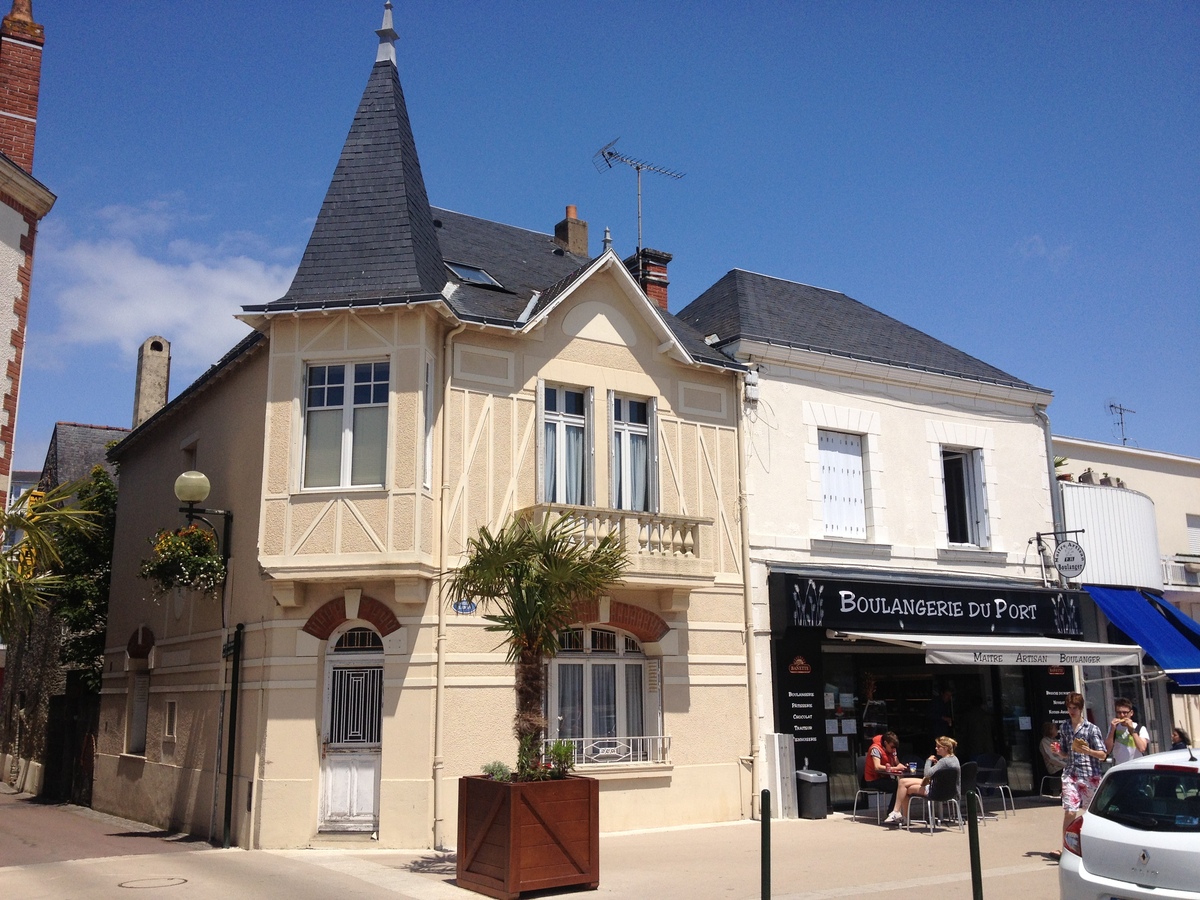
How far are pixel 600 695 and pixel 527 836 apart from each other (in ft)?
15.8

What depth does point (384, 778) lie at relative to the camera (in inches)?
493

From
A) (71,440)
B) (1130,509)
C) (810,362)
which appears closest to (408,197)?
(810,362)

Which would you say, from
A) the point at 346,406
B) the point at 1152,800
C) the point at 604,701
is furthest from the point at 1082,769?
Result: the point at 346,406

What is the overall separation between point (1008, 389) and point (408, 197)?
35.6 feet

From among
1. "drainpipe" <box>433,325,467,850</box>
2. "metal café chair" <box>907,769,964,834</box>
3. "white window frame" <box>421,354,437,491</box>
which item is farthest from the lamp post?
"metal café chair" <box>907,769,964,834</box>

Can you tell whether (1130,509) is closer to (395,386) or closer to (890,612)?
(890,612)

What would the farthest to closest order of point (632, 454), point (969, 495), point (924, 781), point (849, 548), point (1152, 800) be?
point (969, 495), point (849, 548), point (632, 454), point (924, 781), point (1152, 800)

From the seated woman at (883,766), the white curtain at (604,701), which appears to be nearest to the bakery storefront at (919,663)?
the seated woman at (883,766)

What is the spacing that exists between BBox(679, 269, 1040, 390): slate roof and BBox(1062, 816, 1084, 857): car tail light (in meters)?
9.54

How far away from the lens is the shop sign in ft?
50.2

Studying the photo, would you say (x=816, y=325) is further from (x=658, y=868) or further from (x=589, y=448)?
(x=658, y=868)

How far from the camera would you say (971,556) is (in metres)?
17.8

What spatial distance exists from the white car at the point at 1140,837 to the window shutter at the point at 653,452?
7761 mm

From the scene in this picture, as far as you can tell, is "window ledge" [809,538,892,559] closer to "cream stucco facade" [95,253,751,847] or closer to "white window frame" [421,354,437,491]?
"cream stucco facade" [95,253,751,847]
